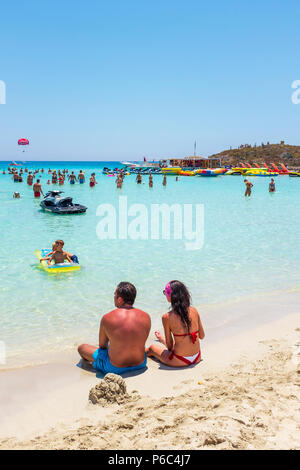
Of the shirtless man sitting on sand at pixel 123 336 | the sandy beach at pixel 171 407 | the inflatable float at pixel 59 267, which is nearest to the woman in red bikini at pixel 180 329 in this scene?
the sandy beach at pixel 171 407

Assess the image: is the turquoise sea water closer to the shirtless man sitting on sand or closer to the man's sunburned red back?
the shirtless man sitting on sand

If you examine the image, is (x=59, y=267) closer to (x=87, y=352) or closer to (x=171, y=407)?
(x=87, y=352)

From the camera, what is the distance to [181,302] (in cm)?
388

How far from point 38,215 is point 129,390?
13.8 metres

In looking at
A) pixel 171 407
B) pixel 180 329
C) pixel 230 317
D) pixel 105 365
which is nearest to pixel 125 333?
pixel 105 365

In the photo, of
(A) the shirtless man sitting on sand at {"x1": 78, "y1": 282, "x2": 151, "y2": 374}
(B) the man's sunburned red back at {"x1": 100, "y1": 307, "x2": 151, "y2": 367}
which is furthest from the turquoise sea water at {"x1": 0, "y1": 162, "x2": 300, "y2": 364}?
(B) the man's sunburned red back at {"x1": 100, "y1": 307, "x2": 151, "y2": 367}

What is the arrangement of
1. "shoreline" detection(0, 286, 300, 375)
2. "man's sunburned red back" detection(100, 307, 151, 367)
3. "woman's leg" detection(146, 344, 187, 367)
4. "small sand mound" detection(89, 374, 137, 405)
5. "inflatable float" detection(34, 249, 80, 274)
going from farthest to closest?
1. "inflatable float" detection(34, 249, 80, 274)
2. "shoreline" detection(0, 286, 300, 375)
3. "woman's leg" detection(146, 344, 187, 367)
4. "man's sunburned red back" detection(100, 307, 151, 367)
5. "small sand mound" detection(89, 374, 137, 405)

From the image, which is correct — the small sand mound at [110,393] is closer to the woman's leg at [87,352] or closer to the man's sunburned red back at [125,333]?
the man's sunburned red back at [125,333]

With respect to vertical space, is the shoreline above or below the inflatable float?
below

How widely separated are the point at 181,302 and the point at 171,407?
106cm

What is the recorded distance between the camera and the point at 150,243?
36.4ft

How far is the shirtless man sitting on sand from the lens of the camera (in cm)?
377

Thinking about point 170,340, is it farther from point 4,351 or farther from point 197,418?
point 4,351
